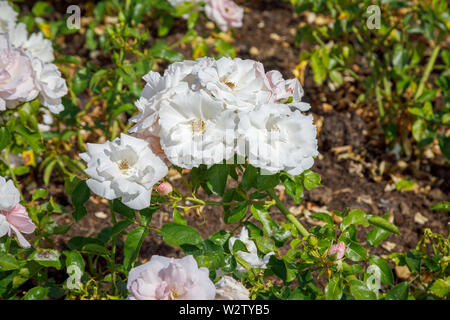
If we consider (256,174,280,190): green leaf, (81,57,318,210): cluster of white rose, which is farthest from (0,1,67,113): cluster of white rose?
(256,174,280,190): green leaf

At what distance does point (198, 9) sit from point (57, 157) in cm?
106

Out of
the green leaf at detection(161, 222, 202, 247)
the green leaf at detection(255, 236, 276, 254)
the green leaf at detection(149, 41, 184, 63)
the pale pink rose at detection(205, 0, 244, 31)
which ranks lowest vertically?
the green leaf at detection(255, 236, 276, 254)

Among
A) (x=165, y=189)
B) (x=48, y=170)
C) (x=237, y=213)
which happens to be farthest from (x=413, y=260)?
(x=48, y=170)

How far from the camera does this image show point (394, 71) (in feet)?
7.90

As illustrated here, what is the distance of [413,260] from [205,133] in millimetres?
720

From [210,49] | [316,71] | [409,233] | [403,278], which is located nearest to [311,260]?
[403,278]

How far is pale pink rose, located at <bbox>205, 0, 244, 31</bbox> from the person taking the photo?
2307mm

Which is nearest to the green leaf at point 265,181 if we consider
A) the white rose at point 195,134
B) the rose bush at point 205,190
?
the rose bush at point 205,190

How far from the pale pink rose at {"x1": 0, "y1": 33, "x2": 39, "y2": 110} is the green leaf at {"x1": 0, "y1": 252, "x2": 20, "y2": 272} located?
405mm

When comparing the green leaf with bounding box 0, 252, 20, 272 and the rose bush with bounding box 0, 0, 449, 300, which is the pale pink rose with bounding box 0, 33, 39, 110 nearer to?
the rose bush with bounding box 0, 0, 449, 300

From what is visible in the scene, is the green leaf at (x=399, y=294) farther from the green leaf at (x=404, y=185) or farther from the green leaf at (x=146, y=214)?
the green leaf at (x=404, y=185)

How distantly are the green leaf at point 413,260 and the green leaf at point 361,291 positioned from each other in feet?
0.60
